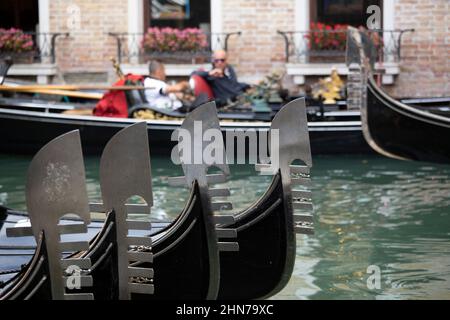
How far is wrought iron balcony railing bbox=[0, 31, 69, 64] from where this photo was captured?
8734mm

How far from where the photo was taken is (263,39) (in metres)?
8.58

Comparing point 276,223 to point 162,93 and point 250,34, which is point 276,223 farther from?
point 250,34

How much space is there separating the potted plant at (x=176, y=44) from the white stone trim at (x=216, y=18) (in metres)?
0.08

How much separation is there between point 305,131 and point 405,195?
3.12 metres

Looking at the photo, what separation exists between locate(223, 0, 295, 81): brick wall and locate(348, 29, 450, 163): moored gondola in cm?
262

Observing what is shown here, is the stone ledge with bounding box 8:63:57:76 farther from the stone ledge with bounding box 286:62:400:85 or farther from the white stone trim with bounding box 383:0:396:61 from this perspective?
the white stone trim with bounding box 383:0:396:61

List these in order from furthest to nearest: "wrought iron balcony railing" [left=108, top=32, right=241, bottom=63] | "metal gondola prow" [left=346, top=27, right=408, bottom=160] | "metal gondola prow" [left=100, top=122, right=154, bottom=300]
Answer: "wrought iron balcony railing" [left=108, top=32, right=241, bottom=63]
"metal gondola prow" [left=346, top=27, right=408, bottom=160]
"metal gondola prow" [left=100, top=122, right=154, bottom=300]

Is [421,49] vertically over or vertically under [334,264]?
over

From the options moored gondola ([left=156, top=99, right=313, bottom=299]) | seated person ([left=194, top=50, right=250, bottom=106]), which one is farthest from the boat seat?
moored gondola ([left=156, top=99, right=313, bottom=299])

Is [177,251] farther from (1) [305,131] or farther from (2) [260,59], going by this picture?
(2) [260,59]

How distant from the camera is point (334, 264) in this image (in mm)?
4449

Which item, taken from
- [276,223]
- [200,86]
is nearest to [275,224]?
[276,223]

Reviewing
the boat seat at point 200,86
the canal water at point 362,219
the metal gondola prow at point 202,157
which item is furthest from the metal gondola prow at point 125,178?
the boat seat at point 200,86

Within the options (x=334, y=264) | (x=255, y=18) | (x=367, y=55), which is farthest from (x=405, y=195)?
(x=255, y=18)
